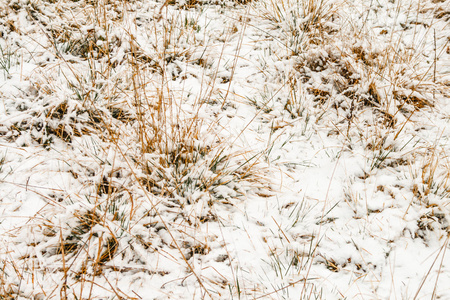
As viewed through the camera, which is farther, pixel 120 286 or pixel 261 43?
pixel 261 43

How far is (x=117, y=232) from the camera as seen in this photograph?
4.96ft

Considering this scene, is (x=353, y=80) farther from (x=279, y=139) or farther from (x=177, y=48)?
(x=177, y=48)

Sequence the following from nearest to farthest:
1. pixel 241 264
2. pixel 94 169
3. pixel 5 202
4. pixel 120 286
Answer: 1. pixel 120 286
2. pixel 241 264
3. pixel 5 202
4. pixel 94 169

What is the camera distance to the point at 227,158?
1.84 meters

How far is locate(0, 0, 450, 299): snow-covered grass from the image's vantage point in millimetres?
1460

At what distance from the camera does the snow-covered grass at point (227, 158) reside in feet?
4.79

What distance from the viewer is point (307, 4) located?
8.79 feet

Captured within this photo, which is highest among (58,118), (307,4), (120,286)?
(307,4)

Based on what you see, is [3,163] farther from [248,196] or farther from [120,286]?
[248,196]

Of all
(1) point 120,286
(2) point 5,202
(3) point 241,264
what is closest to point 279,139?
(3) point 241,264

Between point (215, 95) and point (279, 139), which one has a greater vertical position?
point (215, 95)

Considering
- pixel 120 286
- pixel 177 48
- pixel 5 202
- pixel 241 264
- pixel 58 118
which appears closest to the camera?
pixel 120 286

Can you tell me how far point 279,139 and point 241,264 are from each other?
0.90 m

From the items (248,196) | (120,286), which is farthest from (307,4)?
(120,286)
